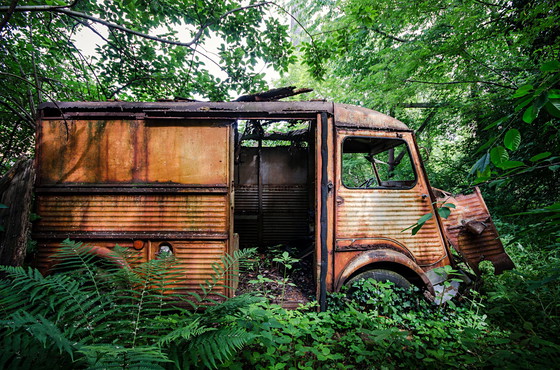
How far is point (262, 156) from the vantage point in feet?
17.5

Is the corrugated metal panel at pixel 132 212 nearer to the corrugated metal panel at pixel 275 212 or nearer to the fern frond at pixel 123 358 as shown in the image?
the fern frond at pixel 123 358

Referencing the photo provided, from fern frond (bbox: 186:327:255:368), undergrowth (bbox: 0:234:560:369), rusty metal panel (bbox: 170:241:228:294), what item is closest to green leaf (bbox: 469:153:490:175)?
undergrowth (bbox: 0:234:560:369)

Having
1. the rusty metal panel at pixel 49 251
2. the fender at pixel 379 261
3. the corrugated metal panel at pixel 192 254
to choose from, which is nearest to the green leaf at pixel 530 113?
the fender at pixel 379 261

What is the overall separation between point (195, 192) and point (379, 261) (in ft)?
8.37

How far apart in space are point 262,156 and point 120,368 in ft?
15.3

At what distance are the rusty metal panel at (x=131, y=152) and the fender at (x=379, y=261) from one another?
6.40ft

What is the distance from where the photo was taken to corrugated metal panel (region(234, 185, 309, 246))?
520 centimetres

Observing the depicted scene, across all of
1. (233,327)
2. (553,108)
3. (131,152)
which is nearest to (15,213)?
(131,152)

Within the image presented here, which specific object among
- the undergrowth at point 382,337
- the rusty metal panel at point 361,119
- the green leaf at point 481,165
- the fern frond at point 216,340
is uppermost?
the rusty metal panel at point 361,119

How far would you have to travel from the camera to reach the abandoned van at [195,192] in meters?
2.82

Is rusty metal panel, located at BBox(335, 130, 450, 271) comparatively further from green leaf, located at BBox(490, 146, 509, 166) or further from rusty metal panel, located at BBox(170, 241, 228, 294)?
green leaf, located at BBox(490, 146, 509, 166)

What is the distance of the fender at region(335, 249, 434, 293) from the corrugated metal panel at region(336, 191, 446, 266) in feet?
0.64

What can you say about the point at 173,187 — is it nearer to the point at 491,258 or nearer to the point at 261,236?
the point at 261,236

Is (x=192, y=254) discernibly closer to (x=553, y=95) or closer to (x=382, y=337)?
(x=382, y=337)
